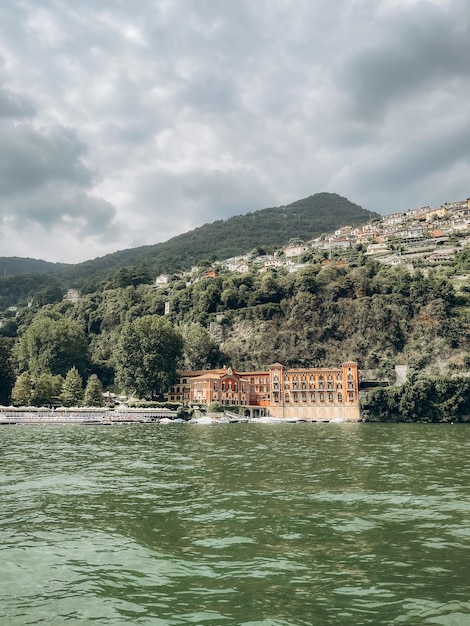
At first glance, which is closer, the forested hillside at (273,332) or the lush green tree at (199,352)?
the forested hillside at (273,332)

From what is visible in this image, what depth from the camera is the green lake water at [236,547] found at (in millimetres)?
10617

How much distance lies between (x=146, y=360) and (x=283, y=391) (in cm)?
3167

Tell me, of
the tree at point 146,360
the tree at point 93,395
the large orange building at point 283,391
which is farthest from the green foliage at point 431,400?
the tree at point 93,395

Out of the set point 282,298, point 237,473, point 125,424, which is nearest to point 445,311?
point 282,298

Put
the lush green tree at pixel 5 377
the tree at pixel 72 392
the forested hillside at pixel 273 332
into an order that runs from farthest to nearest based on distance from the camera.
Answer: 1. the forested hillside at pixel 273 332
2. the tree at pixel 72 392
3. the lush green tree at pixel 5 377

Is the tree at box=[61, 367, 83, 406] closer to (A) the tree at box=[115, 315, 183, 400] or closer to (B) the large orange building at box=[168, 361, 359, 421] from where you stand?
(A) the tree at box=[115, 315, 183, 400]

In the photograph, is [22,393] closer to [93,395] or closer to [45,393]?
[45,393]

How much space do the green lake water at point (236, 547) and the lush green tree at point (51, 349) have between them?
116m

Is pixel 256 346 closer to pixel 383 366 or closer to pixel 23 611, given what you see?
pixel 383 366

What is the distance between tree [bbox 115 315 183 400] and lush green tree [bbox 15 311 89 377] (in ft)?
85.6

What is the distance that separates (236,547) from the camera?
14.9m

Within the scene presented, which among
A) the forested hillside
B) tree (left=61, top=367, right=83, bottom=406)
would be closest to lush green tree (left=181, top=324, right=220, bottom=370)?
the forested hillside

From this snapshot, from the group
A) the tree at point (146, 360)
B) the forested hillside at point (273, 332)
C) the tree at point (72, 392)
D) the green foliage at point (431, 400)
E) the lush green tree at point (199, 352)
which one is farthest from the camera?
the lush green tree at point (199, 352)

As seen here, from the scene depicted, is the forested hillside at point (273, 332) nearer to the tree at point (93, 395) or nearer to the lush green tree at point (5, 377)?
the lush green tree at point (5, 377)
